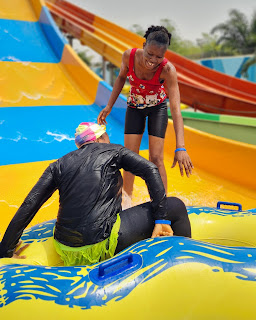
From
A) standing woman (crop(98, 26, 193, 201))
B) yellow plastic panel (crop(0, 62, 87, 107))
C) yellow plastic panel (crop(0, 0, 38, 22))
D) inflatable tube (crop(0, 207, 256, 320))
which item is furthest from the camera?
yellow plastic panel (crop(0, 0, 38, 22))

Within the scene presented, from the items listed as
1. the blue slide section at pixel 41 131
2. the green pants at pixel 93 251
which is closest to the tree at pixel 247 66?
the blue slide section at pixel 41 131

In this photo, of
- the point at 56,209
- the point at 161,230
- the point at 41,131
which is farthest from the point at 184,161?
the point at 41,131

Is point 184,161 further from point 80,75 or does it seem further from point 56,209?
point 80,75

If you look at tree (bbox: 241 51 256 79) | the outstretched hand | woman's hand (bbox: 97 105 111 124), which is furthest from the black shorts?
tree (bbox: 241 51 256 79)

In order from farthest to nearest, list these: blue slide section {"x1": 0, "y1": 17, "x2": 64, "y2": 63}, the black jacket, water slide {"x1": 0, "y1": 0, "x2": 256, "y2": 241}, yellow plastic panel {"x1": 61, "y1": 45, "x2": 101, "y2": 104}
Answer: blue slide section {"x1": 0, "y1": 17, "x2": 64, "y2": 63}
yellow plastic panel {"x1": 61, "y1": 45, "x2": 101, "y2": 104}
water slide {"x1": 0, "y1": 0, "x2": 256, "y2": 241}
the black jacket

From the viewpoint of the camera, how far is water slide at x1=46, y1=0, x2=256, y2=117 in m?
5.82

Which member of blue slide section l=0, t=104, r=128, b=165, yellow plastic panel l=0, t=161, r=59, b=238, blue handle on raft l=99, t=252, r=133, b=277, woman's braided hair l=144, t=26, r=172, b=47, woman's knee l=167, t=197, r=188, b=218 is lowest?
yellow plastic panel l=0, t=161, r=59, b=238

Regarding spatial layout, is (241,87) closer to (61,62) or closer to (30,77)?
(61,62)

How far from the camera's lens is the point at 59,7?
1025 cm

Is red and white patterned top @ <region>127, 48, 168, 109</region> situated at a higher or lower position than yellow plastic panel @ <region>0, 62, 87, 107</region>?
higher

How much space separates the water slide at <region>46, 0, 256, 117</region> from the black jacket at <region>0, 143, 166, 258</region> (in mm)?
4449

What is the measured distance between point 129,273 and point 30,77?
3821mm

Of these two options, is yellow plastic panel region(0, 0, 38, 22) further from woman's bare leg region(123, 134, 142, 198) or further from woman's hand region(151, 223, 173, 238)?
woman's hand region(151, 223, 173, 238)

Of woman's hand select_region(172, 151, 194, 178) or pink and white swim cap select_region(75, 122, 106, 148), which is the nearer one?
pink and white swim cap select_region(75, 122, 106, 148)
